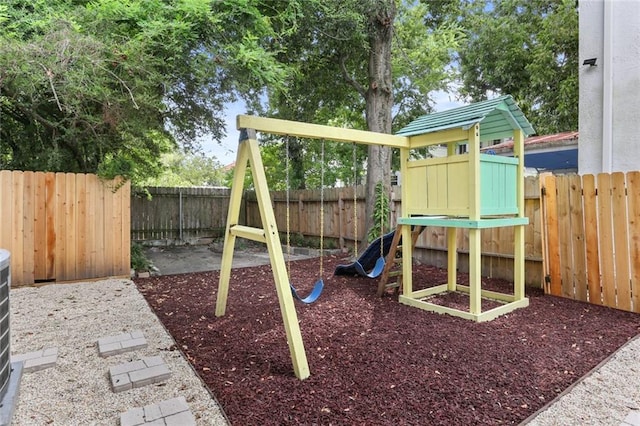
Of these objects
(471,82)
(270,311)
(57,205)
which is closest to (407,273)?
(270,311)

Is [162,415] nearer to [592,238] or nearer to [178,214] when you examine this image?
[592,238]

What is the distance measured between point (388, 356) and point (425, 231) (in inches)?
152

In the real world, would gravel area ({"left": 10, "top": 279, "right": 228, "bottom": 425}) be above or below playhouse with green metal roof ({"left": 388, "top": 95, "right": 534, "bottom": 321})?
below

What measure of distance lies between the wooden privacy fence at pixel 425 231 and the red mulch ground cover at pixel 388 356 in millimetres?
669

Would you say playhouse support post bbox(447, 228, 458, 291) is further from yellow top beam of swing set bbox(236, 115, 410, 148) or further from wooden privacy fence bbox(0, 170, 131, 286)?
wooden privacy fence bbox(0, 170, 131, 286)

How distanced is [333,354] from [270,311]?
4.22ft

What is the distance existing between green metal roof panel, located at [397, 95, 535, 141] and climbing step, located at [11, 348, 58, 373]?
3842mm

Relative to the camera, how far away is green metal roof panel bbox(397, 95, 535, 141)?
3588 mm

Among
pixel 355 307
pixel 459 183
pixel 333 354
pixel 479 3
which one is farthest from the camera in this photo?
pixel 479 3

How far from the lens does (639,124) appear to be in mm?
4457

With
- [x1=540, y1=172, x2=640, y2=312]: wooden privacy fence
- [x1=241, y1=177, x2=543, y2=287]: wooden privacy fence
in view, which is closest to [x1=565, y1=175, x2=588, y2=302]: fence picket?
[x1=540, y1=172, x2=640, y2=312]: wooden privacy fence

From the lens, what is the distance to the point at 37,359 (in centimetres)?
273

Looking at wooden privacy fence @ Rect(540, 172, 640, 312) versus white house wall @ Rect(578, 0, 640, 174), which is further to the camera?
white house wall @ Rect(578, 0, 640, 174)

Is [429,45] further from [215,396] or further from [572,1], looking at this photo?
[215,396]
